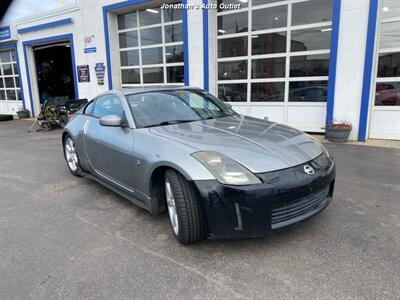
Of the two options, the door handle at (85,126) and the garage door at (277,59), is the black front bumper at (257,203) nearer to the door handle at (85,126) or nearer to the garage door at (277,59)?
the door handle at (85,126)

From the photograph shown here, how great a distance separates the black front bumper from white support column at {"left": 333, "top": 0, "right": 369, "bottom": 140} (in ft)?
16.2

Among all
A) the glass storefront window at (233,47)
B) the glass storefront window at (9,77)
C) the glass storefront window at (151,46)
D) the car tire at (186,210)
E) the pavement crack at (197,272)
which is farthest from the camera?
the glass storefront window at (9,77)

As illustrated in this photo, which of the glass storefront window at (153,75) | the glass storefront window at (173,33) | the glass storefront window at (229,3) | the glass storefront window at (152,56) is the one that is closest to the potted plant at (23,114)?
the glass storefront window at (153,75)

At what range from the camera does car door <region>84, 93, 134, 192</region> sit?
3217 millimetres

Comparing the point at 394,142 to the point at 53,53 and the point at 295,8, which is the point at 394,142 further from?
the point at 53,53

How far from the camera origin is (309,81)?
290 inches

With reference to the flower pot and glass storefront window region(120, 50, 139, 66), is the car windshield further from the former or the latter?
glass storefront window region(120, 50, 139, 66)

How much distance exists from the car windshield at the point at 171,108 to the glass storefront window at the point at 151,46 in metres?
5.80

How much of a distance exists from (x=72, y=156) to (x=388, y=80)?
21.4ft

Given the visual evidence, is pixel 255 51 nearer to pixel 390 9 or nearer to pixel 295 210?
pixel 390 9

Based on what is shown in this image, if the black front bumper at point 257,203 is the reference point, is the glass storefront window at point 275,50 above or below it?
above

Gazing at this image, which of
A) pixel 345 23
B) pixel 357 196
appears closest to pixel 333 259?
pixel 357 196

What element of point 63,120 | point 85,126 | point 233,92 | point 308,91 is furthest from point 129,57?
point 85,126

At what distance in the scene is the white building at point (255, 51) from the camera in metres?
6.39
